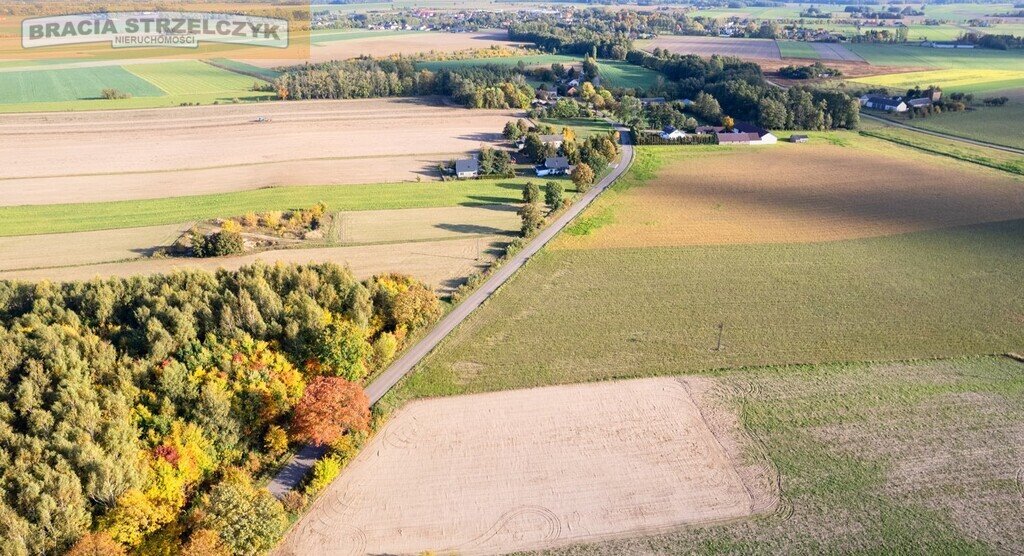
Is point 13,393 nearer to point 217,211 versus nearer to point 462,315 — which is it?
point 462,315

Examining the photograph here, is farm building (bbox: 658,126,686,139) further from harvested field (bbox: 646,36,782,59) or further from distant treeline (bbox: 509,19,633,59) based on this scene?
harvested field (bbox: 646,36,782,59)

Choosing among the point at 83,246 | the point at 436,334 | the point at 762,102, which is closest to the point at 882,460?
the point at 436,334

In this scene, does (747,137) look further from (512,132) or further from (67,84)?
(67,84)

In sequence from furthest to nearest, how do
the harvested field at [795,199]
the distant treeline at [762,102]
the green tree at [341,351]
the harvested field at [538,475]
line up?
the distant treeline at [762,102]
the harvested field at [795,199]
the green tree at [341,351]
the harvested field at [538,475]

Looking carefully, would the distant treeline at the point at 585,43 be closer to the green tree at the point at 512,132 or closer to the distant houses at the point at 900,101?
the distant houses at the point at 900,101

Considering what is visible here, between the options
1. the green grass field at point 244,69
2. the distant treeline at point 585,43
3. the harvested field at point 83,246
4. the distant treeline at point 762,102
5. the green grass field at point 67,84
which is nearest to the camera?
the harvested field at point 83,246

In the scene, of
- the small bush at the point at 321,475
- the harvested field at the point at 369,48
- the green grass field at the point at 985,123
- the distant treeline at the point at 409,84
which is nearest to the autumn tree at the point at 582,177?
the distant treeline at the point at 409,84

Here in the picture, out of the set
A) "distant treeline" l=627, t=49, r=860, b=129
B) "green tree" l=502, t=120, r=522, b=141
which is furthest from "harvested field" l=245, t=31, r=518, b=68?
"green tree" l=502, t=120, r=522, b=141
